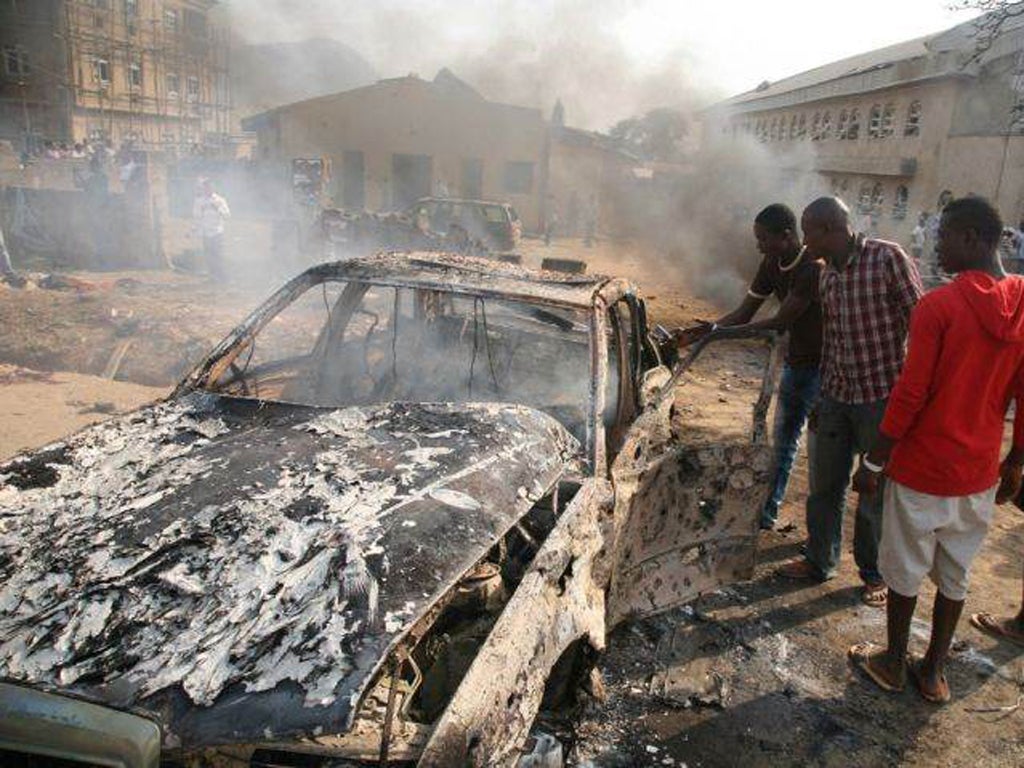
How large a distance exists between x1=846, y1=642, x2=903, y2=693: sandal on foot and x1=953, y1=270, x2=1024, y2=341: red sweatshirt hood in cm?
163

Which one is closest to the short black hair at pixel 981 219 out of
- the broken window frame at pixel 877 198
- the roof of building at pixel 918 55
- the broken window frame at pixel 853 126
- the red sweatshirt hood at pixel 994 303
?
the red sweatshirt hood at pixel 994 303

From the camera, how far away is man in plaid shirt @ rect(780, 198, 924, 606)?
3.68m

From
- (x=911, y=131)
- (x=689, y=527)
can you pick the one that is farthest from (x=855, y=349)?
(x=911, y=131)

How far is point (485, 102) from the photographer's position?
25469 mm

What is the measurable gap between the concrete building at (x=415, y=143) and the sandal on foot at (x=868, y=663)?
23.4 m

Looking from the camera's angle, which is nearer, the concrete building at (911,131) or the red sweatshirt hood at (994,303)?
the red sweatshirt hood at (994,303)

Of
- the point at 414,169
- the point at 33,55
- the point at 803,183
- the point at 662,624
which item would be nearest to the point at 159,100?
the point at 33,55

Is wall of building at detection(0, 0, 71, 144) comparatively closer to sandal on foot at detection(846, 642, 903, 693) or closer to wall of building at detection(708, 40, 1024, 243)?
wall of building at detection(708, 40, 1024, 243)

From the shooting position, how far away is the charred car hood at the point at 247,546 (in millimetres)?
1657

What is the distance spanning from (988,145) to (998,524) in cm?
1780

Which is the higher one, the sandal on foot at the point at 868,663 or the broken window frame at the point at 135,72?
the broken window frame at the point at 135,72

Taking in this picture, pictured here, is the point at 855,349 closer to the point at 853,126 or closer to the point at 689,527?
the point at 689,527

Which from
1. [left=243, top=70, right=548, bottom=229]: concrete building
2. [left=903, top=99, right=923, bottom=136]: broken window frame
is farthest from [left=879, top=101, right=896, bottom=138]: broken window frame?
[left=243, top=70, right=548, bottom=229]: concrete building

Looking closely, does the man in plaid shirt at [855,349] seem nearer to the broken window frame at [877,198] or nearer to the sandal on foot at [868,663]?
the sandal on foot at [868,663]
